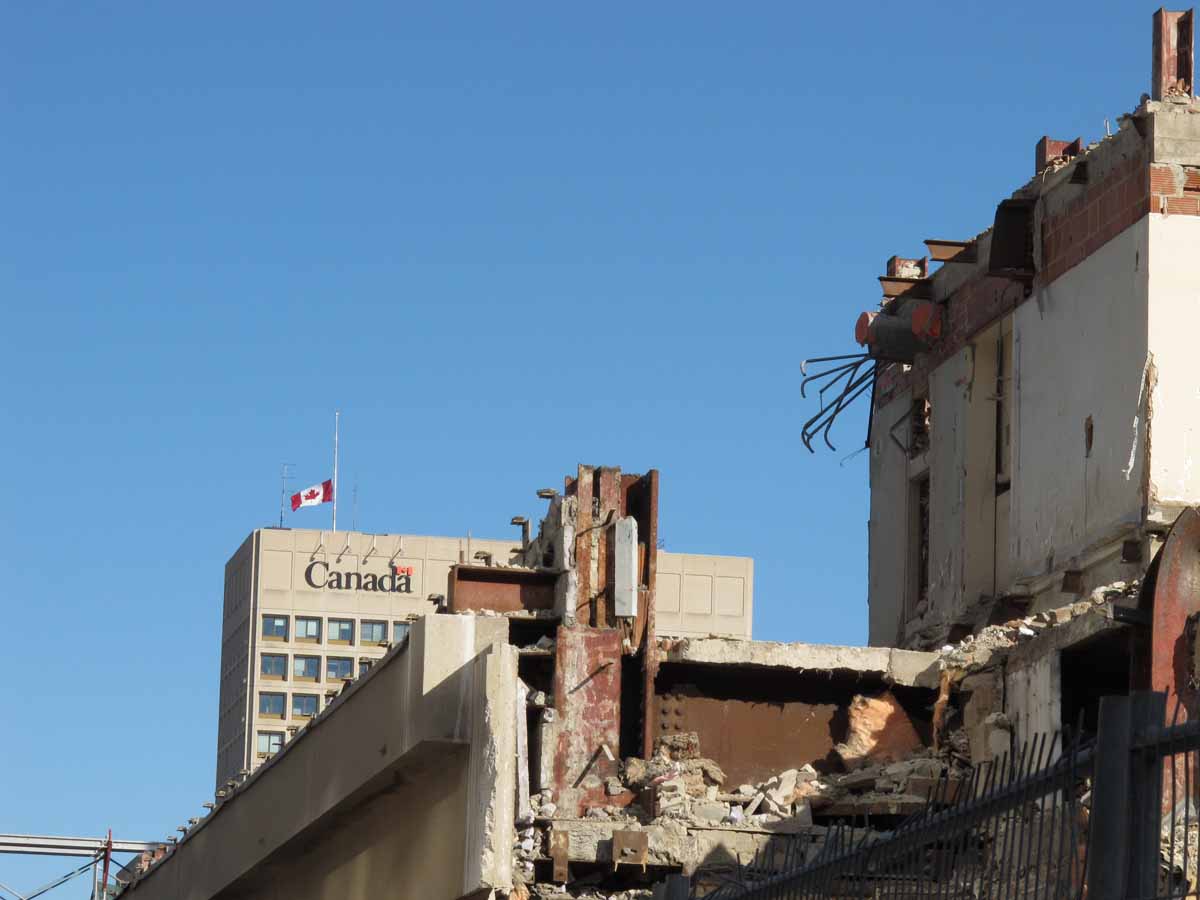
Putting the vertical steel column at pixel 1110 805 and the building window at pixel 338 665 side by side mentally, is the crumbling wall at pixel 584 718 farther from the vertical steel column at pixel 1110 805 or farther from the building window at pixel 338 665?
the building window at pixel 338 665

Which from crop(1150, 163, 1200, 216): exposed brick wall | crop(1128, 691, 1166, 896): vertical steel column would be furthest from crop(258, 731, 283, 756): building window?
crop(1128, 691, 1166, 896): vertical steel column

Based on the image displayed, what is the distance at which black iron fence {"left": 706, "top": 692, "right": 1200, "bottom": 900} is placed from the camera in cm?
736

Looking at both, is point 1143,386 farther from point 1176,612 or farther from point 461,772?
point 461,772

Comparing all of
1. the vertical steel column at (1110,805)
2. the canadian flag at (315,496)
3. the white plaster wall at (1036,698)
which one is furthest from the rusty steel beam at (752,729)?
the canadian flag at (315,496)

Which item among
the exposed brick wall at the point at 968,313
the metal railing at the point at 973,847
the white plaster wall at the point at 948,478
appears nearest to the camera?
the metal railing at the point at 973,847

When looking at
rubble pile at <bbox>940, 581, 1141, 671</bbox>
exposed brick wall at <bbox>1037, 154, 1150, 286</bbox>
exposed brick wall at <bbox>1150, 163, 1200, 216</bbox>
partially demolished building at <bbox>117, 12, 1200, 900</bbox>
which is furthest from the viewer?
exposed brick wall at <bbox>1037, 154, 1150, 286</bbox>

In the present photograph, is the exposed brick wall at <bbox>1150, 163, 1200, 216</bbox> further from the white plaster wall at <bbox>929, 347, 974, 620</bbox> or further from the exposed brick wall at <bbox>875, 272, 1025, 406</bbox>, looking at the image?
the white plaster wall at <bbox>929, 347, 974, 620</bbox>

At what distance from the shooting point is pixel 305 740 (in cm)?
2677

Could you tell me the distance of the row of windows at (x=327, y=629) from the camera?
4828 inches

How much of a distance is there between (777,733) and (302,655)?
101 meters

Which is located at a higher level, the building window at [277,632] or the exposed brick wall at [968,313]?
the building window at [277,632]

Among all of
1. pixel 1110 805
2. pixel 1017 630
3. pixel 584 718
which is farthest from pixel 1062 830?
pixel 1017 630

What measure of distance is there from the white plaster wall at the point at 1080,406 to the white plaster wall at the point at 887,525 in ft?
13.7

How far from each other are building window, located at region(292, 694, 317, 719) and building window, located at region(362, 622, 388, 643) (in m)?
4.30
